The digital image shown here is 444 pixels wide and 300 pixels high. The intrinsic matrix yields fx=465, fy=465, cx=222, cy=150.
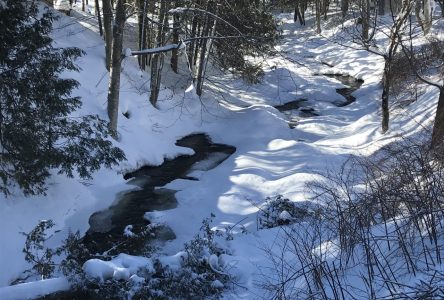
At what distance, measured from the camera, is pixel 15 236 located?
857cm

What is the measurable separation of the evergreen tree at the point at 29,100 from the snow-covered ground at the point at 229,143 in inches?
27.1

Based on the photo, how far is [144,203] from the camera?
1154cm

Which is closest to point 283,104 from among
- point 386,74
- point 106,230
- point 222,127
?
point 222,127

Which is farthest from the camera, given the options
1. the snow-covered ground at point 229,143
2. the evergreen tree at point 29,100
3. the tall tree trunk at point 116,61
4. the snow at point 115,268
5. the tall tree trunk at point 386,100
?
the tall tree trunk at point 386,100

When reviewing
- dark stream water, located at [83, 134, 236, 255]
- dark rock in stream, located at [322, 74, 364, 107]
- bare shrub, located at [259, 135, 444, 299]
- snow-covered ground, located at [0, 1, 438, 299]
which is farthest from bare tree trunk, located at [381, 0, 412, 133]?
bare shrub, located at [259, 135, 444, 299]

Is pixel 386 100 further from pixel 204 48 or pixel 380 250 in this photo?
pixel 380 250

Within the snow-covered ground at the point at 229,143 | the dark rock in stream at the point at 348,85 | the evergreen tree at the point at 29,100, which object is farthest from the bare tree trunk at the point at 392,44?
the evergreen tree at the point at 29,100

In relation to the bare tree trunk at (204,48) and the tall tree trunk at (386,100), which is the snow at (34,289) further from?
the bare tree trunk at (204,48)

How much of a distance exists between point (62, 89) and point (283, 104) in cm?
1479

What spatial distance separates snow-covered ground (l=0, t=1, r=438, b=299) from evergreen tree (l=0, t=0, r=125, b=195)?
27.1 inches

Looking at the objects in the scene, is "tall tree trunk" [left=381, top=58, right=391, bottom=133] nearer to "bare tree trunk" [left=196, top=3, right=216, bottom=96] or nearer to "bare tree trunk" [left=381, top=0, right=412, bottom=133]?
"bare tree trunk" [left=381, top=0, right=412, bottom=133]

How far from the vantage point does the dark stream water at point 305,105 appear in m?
20.5

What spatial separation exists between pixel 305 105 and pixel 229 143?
21.7 ft

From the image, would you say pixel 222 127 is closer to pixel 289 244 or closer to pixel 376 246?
pixel 289 244
